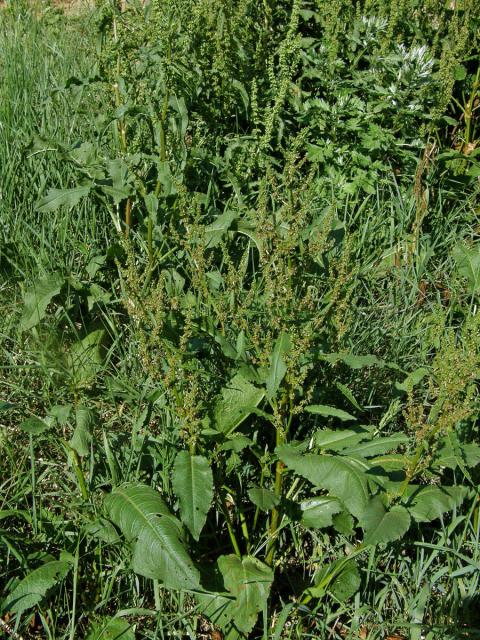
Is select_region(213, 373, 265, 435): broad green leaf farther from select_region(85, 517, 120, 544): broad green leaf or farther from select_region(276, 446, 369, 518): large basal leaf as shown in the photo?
select_region(85, 517, 120, 544): broad green leaf

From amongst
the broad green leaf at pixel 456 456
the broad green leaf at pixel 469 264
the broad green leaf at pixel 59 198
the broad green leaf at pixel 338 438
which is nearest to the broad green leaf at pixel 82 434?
the broad green leaf at pixel 338 438

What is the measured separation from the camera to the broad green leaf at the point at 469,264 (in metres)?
3.46

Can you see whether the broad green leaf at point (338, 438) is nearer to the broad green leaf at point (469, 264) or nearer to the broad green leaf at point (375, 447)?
the broad green leaf at point (375, 447)

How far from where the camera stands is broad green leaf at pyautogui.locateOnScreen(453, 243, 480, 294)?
3455 mm

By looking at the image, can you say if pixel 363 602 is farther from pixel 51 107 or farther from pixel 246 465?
pixel 51 107

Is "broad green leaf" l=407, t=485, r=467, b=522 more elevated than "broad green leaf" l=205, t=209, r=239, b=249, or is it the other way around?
"broad green leaf" l=205, t=209, r=239, b=249

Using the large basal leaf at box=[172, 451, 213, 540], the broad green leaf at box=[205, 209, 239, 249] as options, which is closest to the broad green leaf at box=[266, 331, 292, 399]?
the large basal leaf at box=[172, 451, 213, 540]

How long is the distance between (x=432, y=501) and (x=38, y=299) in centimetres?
173

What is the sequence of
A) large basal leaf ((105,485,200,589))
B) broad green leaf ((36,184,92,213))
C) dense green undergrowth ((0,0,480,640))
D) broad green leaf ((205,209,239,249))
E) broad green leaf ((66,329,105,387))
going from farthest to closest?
1. broad green leaf ((205,209,239,249))
2. broad green leaf ((36,184,92,213))
3. broad green leaf ((66,329,105,387))
4. dense green undergrowth ((0,0,480,640))
5. large basal leaf ((105,485,200,589))

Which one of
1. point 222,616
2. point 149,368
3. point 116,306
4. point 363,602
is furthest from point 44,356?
point 363,602

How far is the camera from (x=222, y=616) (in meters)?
2.46

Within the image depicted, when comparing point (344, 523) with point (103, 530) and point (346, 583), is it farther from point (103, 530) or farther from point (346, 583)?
point (103, 530)

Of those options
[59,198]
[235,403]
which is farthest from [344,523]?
[59,198]

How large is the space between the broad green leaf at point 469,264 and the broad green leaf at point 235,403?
1272mm
